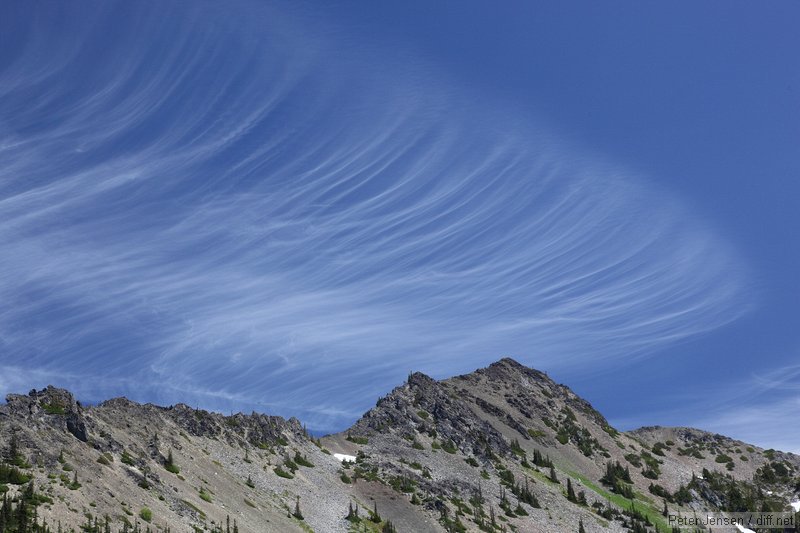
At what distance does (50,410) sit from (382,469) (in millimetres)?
55841

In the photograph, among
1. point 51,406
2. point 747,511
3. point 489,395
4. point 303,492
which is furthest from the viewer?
point 489,395

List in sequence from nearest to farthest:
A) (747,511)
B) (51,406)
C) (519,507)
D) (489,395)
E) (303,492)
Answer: (51,406) → (303,492) → (519,507) → (747,511) → (489,395)

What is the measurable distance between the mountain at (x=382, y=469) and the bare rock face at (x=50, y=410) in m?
0.21

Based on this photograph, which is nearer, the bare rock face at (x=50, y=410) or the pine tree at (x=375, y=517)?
the bare rock face at (x=50, y=410)

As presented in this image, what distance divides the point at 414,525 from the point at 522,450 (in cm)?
6194

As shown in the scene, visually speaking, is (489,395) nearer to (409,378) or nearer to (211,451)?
(409,378)

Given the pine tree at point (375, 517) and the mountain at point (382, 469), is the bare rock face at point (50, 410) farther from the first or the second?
the pine tree at point (375, 517)

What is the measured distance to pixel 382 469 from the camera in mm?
120750

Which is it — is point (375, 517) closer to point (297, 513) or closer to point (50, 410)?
point (297, 513)

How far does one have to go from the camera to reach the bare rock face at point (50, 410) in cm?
7719

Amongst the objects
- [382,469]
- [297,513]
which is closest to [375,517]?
[297,513]

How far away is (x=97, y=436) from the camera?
266 feet

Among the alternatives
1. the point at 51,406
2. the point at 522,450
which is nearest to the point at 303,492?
the point at 51,406

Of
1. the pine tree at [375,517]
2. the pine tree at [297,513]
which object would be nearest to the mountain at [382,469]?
the pine tree at [297,513]
